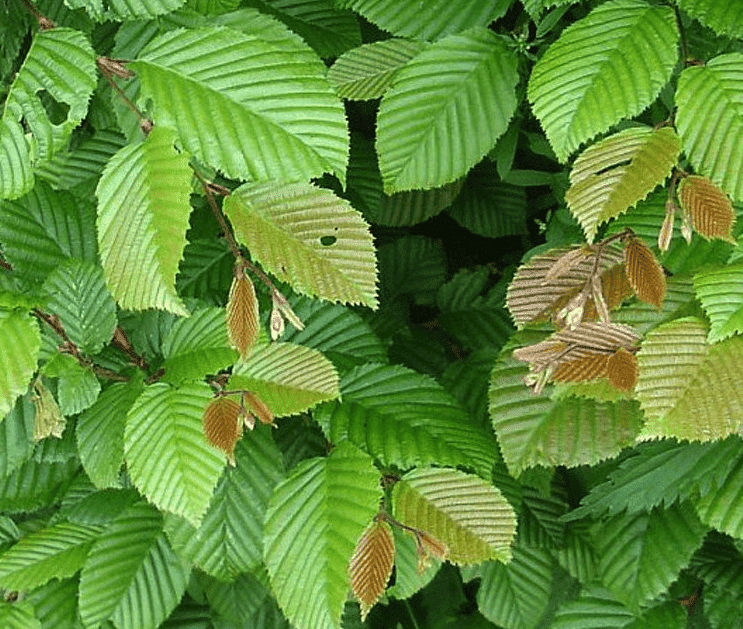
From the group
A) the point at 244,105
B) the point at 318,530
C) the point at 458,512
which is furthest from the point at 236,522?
the point at 244,105

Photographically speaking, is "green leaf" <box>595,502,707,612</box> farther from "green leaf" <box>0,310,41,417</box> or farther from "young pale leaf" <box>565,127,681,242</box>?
"green leaf" <box>0,310,41,417</box>

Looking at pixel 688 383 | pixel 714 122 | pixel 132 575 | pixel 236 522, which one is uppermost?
pixel 714 122

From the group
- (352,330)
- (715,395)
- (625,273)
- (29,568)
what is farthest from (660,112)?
(29,568)

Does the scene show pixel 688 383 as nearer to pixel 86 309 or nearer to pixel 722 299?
pixel 722 299

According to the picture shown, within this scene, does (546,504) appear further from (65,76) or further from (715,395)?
(65,76)

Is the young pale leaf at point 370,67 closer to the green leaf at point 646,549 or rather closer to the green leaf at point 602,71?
the green leaf at point 602,71

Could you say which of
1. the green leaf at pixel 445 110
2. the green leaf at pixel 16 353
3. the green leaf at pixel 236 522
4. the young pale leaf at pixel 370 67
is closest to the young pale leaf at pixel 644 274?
the green leaf at pixel 445 110
